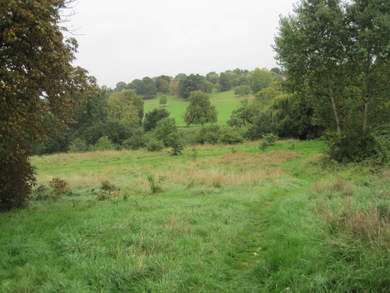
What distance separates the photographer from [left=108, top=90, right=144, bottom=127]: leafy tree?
77.3m

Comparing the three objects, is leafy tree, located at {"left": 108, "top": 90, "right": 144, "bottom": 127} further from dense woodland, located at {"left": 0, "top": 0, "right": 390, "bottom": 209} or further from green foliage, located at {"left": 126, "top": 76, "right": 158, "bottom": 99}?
green foliage, located at {"left": 126, "top": 76, "right": 158, "bottom": 99}

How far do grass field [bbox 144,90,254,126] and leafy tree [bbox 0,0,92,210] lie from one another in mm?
67753

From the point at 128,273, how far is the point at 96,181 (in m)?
14.5

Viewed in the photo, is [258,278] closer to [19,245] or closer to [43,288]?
[43,288]

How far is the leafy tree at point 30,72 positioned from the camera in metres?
6.96

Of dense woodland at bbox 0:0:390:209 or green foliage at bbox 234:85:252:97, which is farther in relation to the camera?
green foliage at bbox 234:85:252:97

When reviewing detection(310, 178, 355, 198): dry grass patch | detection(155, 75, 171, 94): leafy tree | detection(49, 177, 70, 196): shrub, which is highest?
detection(155, 75, 171, 94): leafy tree

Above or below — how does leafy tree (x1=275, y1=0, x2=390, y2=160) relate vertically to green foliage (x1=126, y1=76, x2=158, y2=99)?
below

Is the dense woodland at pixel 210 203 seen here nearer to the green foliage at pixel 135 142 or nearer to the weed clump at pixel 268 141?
the weed clump at pixel 268 141

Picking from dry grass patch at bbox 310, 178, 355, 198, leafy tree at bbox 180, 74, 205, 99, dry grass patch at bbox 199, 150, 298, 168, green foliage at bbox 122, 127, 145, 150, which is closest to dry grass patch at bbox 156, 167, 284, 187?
dry grass patch at bbox 310, 178, 355, 198

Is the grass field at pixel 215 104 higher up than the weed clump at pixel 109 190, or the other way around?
the grass field at pixel 215 104

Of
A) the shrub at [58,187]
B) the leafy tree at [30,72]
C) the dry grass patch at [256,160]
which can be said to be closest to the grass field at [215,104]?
the dry grass patch at [256,160]

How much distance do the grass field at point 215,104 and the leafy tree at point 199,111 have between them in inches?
256

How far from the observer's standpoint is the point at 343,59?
2134cm
